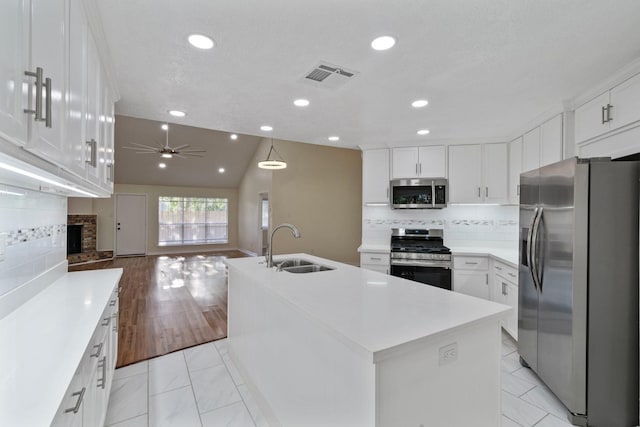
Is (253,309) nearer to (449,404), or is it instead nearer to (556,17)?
(449,404)

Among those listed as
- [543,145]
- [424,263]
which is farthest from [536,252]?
[424,263]

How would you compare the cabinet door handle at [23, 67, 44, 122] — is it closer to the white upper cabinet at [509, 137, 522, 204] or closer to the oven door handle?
the oven door handle

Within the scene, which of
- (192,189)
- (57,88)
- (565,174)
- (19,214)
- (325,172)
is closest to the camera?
(57,88)

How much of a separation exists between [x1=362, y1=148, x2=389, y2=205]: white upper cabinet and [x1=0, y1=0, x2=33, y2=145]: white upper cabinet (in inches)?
159

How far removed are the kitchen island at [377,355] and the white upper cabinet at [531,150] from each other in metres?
2.48

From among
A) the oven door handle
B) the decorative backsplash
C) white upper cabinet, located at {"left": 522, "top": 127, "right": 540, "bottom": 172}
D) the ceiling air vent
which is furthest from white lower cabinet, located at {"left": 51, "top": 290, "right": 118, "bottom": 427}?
white upper cabinet, located at {"left": 522, "top": 127, "right": 540, "bottom": 172}

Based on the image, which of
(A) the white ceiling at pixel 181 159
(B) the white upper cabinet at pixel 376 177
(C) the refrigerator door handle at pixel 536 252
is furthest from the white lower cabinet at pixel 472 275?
(A) the white ceiling at pixel 181 159

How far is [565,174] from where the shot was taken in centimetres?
212

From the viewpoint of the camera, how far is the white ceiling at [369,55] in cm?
158

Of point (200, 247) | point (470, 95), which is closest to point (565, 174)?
point (470, 95)

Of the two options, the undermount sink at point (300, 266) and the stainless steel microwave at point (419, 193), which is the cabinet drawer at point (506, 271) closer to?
the stainless steel microwave at point (419, 193)

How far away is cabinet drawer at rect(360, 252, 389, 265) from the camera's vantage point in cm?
424

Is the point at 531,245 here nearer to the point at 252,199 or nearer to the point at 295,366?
the point at 295,366

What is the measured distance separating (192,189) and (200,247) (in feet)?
6.54
